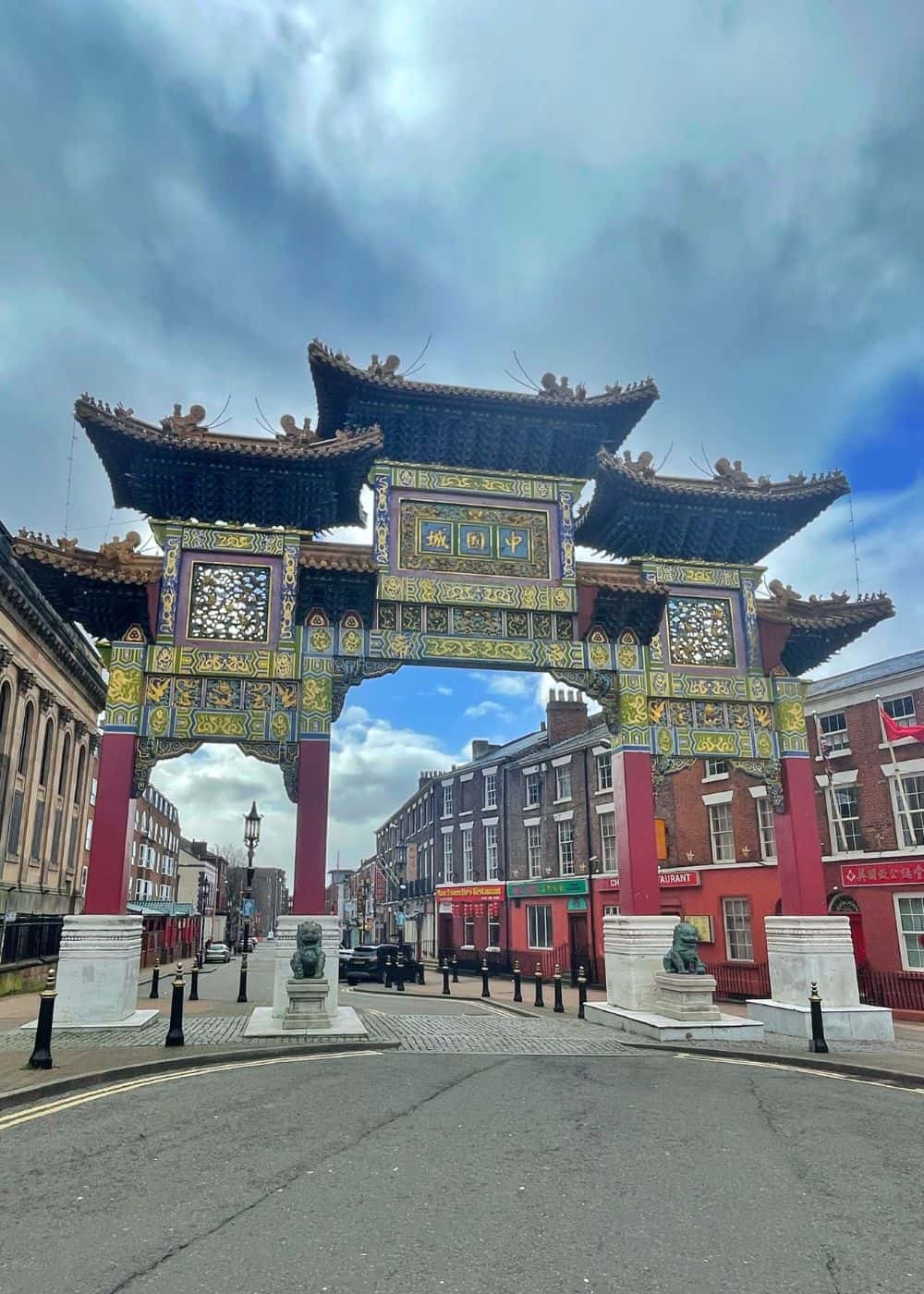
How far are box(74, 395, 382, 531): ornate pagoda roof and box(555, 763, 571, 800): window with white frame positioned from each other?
2142 cm

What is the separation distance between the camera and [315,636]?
54.6 ft

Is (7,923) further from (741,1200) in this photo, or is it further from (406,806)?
(406,806)

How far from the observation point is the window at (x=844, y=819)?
24328mm

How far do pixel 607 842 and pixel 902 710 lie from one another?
13082mm

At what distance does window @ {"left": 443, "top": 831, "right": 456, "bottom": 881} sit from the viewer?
46094mm

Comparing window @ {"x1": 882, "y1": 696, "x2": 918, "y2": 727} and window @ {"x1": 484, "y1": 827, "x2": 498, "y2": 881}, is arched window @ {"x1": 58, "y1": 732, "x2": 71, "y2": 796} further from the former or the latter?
window @ {"x1": 882, "y1": 696, "x2": 918, "y2": 727}

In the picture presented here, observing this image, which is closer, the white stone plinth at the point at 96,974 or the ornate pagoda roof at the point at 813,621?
the white stone plinth at the point at 96,974

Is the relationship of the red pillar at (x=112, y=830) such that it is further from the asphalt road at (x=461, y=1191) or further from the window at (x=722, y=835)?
the window at (x=722, y=835)

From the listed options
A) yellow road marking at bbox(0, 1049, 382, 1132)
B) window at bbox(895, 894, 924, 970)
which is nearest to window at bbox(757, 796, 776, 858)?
window at bbox(895, 894, 924, 970)

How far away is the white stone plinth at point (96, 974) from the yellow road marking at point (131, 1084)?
148 inches

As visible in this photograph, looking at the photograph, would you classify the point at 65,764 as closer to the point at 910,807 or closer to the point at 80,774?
the point at 80,774

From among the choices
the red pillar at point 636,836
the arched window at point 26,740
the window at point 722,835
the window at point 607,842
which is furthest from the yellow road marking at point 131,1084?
the arched window at point 26,740

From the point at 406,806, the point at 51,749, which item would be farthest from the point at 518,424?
the point at 406,806

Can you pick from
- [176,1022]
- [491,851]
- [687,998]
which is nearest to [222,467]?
[176,1022]
